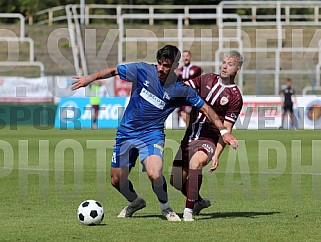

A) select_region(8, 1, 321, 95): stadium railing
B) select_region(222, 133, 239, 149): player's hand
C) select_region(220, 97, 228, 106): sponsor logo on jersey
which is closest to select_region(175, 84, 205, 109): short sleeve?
select_region(222, 133, 239, 149): player's hand

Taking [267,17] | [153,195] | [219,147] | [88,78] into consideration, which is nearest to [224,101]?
[219,147]

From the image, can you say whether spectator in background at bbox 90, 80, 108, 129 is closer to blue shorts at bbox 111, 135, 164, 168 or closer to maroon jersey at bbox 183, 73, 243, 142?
maroon jersey at bbox 183, 73, 243, 142

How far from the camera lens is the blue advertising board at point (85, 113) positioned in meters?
35.5

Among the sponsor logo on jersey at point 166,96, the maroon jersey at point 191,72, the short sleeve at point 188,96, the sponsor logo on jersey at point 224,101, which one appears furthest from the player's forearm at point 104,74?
the maroon jersey at point 191,72

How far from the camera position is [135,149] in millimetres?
10969

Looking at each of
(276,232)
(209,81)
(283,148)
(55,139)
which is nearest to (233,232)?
(276,232)

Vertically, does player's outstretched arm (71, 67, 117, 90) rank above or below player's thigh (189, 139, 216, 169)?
above

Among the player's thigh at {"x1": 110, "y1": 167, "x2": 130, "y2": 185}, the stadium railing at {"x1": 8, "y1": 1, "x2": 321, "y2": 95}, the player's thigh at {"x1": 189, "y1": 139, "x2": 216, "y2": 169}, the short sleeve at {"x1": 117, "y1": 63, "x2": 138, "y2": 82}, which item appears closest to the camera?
the short sleeve at {"x1": 117, "y1": 63, "x2": 138, "y2": 82}

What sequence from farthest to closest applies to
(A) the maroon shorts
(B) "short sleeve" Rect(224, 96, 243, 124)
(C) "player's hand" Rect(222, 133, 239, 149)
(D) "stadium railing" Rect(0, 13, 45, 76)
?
(D) "stadium railing" Rect(0, 13, 45, 76)
(B) "short sleeve" Rect(224, 96, 243, 124)
(A) the maroon shorts
(C) "player's hand" Rect(222, 133, 239, 149)

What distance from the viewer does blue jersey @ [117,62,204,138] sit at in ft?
35.3

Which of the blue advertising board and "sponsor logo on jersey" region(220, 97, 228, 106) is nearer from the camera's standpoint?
"sponsor logo on jersey" region(220, 97, 228, 106)

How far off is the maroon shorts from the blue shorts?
0.59 m

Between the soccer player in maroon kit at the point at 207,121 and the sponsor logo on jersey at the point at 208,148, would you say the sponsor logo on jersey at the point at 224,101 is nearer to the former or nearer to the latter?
the soccer player in maroon kit at the point at 207,121

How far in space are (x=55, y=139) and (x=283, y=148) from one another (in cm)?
762
